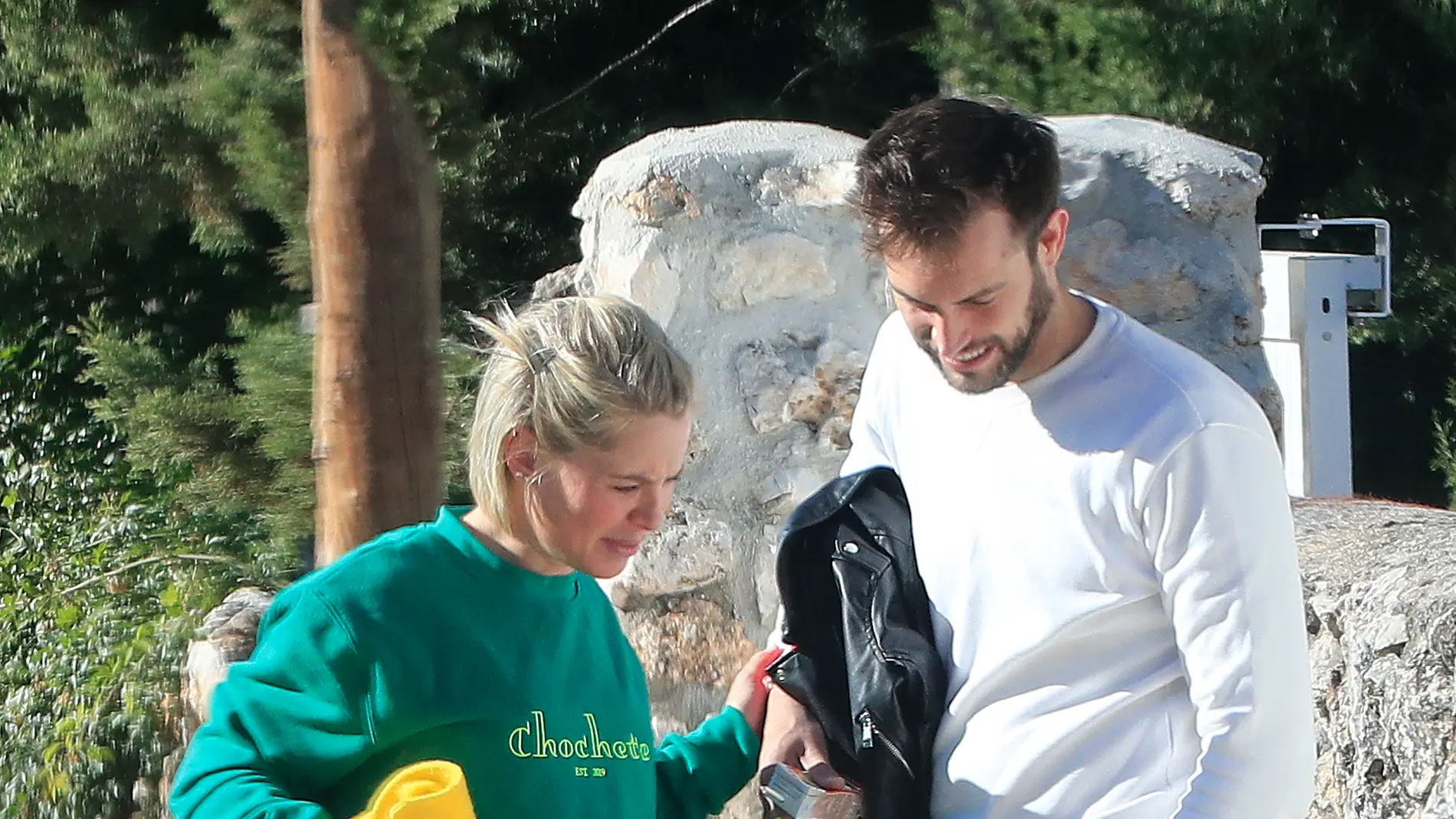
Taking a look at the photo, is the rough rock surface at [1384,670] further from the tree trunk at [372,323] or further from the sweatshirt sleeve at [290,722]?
the tree trunk at [372,323]

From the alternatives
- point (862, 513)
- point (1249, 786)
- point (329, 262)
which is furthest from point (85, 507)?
point (1249, 786)

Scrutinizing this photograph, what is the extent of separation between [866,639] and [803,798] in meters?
0.17

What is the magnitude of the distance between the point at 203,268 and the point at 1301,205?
411cm

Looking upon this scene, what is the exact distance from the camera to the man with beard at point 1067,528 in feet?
4.39

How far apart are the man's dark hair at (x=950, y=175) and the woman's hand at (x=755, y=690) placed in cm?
47

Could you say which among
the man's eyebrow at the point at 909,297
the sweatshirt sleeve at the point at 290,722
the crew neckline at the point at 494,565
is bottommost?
the sweatshirt sleeve at the point at 290,722

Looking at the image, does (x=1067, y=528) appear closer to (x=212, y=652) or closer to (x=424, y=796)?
(x=424, y=796)

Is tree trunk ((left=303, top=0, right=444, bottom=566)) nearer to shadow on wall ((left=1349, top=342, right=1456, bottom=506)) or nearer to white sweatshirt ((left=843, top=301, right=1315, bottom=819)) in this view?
white sweatshirt ((left=843, top=301, right=1315, bottom=819))

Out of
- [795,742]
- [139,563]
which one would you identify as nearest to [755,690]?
[795,742]

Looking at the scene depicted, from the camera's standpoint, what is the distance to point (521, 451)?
142 cm

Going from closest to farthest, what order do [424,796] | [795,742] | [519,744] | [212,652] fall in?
1. [424,796]
2. [519,744]
3. [795,742]
4. [212,652]

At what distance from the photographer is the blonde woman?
1.28 metres

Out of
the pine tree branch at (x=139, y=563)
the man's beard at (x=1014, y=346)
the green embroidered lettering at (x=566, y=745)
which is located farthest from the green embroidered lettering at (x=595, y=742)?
the pine tree branch at (x=139, y=563)

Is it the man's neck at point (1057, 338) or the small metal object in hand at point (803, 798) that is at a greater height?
the man's neck at point (1057, 338)
